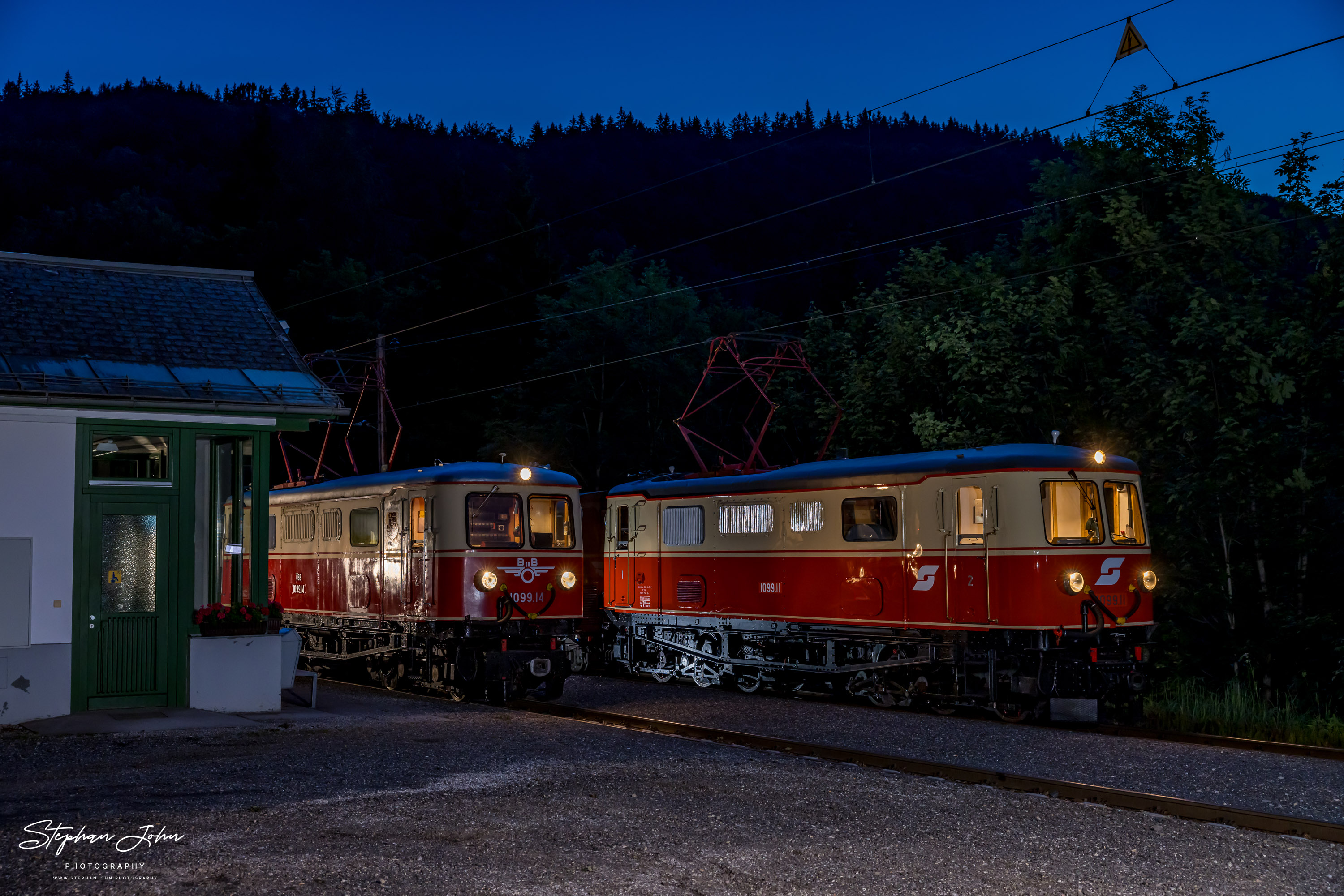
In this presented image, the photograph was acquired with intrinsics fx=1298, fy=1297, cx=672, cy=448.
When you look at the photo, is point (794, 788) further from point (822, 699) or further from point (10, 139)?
point (10, 139)

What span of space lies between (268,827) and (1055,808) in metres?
5.72

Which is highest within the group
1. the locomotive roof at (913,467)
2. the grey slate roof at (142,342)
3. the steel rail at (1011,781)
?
the grey slate roof at (142,342)

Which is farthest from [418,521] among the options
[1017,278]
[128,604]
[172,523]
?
[1017,278]

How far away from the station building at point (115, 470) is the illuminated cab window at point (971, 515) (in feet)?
25.1

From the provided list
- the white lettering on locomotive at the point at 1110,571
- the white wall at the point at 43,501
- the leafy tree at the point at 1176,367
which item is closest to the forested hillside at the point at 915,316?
the leafy tree at the point at 1176,367

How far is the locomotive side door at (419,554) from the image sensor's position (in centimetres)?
1783

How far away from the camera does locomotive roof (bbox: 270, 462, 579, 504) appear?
58.9 ft

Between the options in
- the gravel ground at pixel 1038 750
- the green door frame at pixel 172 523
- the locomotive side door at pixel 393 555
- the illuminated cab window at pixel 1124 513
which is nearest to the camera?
the gravel ground at pixel 1038 750

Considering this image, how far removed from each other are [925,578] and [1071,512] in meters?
1.94

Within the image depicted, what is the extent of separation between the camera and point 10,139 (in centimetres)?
13088

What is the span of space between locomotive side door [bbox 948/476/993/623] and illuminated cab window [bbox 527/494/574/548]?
5.63m

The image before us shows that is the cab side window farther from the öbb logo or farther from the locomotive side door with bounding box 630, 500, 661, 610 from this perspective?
the öbb logo

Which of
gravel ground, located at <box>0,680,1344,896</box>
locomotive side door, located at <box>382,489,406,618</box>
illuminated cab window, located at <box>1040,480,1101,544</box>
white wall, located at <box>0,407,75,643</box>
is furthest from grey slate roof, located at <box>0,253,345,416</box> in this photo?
illuminated cab window, located at <box>1040,480,1101,544</box>

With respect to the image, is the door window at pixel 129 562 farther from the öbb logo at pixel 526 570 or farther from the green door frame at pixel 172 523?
the öbb logo at pixel 526 570
